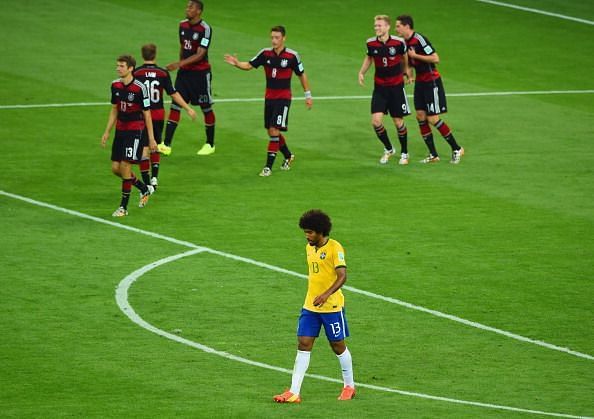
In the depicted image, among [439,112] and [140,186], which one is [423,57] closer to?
[439,112]

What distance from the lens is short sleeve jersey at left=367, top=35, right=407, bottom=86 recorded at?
2453 cm

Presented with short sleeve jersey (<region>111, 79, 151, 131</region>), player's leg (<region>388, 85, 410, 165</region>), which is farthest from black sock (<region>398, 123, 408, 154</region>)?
short sleeve jersey (<region>111, 79, 151, 131</region>)

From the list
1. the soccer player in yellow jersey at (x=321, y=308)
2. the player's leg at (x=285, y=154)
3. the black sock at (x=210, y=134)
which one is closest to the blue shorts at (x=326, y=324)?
the soccer player in yellow jersey at (x=321, y=308)

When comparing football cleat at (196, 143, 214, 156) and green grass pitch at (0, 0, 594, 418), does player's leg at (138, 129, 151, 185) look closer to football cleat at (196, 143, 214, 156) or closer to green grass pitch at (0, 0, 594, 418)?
green grass pitch at (0, 0, 594, 418)

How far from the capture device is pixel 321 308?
Result: 13695mm

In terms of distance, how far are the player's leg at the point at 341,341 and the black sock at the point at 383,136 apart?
11.4 meters

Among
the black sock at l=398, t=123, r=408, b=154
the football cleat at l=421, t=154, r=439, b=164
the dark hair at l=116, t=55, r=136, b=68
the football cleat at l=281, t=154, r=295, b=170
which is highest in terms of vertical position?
the dark hair at l=116, t=55, r=136, b=68

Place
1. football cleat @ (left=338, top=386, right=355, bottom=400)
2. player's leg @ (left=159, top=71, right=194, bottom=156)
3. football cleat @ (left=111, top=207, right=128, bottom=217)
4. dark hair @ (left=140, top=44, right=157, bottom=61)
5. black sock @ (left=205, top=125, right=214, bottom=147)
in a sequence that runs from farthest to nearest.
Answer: black sock @ (left=205, top=125, right=214, bottom=147) < player's leg @ (left=159, top=71, right=194, bottom=156) < dark hair @ (left=140, top=44, right=157, bottom=61) < football cleat @ (left=111, top=207, right=128, bottom=217) < football cleat @ (left=338, top=386, right=355, bottom=400)

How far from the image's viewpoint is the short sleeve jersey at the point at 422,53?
→ 24672mm

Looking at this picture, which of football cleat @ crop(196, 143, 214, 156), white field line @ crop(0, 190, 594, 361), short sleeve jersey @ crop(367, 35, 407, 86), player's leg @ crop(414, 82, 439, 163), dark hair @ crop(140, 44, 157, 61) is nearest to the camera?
white field line @ crop(0, 190, 594, 361)

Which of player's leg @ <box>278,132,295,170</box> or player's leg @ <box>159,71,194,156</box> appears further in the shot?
player's leg @ <box>159,71,194,156</box>

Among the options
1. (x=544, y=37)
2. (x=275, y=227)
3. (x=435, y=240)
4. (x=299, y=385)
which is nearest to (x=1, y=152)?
(x=275, y=227)

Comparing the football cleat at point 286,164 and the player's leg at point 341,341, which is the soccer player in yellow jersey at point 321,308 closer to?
the player's leg at point 341,341

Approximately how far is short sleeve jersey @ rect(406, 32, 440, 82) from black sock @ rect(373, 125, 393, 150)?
124 centimetres
